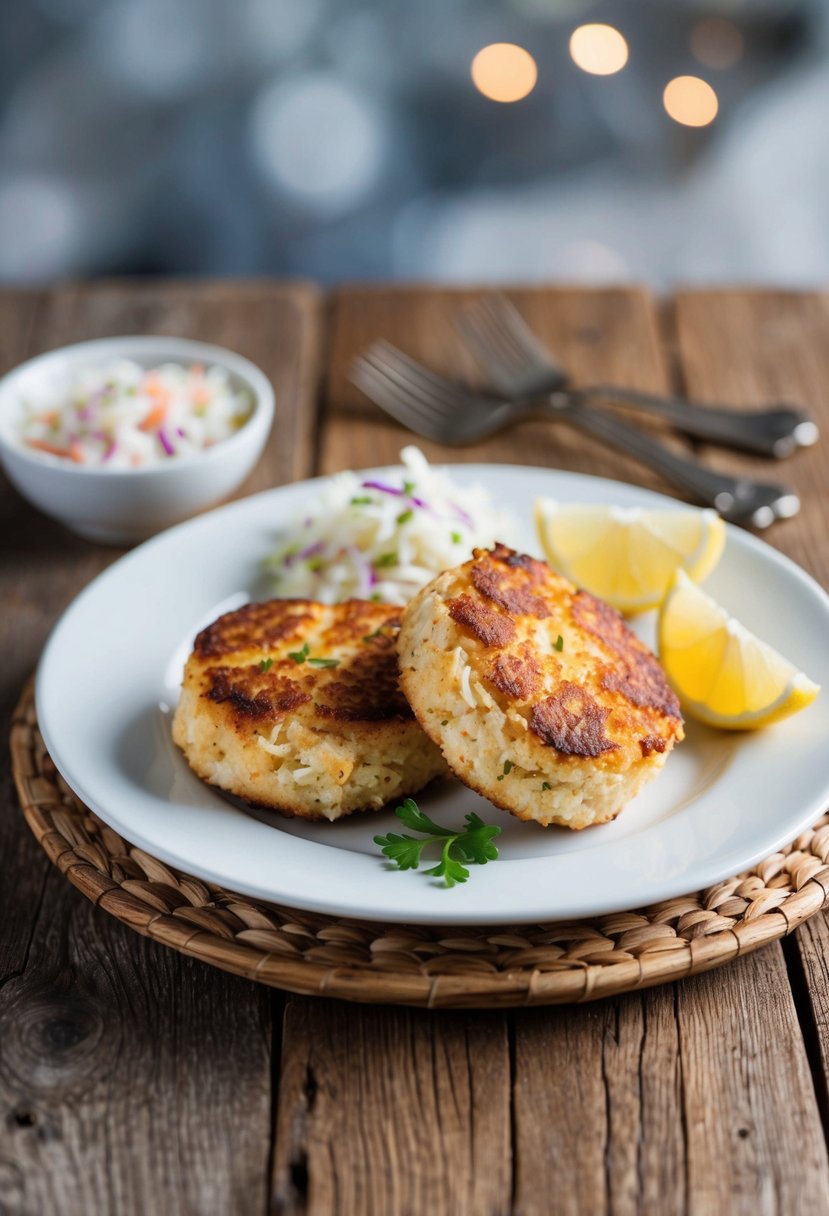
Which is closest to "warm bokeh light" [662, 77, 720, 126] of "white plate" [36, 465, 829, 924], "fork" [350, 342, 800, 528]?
"fork" [350, 342, 800, 528]

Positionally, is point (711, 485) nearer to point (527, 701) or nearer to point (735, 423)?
point (735, 423)

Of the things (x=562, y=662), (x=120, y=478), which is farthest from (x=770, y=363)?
(x=562, y=662)

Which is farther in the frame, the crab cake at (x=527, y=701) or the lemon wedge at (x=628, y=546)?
the lemon wedge at (x=628, y=546)

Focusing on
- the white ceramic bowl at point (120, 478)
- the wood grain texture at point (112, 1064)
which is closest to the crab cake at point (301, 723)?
the wood grain texture at point (112, 1064)

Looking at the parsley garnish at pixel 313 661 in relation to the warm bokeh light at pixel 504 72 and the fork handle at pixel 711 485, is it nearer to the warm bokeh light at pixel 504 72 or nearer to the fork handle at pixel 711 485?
the fork handle at pixel 711 485

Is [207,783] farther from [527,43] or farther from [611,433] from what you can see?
[527,43]

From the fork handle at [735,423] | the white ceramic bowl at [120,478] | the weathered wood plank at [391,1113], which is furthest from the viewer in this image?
the fork handle at [735,423]

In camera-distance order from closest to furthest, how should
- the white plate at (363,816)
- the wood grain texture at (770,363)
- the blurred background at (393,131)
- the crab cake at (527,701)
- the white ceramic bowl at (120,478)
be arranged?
the white plate at (363,816), the crab cake at (527,701), the white ceramic bowl at (120,478), the wood grain texture at (770,363), the blurred background at (393,131)
